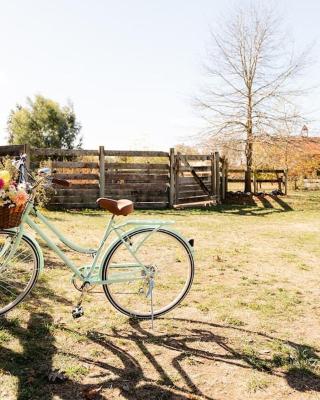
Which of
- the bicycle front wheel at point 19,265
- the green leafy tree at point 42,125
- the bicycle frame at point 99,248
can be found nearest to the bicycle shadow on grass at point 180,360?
the bicycle frame at point 99,248

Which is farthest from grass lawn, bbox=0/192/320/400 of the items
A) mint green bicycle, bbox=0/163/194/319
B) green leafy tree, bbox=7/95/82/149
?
green leafy tree, bbox=7/95/82/149

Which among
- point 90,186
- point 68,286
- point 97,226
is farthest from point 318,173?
point 68,286

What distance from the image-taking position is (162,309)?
422 centimetres

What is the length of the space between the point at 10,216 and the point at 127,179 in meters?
11.0

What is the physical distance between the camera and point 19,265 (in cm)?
381

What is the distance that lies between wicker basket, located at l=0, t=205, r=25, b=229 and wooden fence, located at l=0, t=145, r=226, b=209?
9834mm

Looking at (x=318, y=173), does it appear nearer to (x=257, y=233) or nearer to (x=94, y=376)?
(x=257, y=233)

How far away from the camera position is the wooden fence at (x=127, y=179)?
13.6 m

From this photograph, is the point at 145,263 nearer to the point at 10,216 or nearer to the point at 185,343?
the point at 185,343

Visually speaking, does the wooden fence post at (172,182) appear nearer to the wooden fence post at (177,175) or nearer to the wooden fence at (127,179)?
the wooden fence at (127,179)

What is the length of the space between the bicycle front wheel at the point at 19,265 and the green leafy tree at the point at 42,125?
44.5 meters

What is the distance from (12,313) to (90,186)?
10.1 metres

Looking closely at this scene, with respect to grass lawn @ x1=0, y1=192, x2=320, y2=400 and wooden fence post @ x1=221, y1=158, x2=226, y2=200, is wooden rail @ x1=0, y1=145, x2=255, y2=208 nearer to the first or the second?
wooden fence post @ x1=221, y1=158, x2=226, y2=200

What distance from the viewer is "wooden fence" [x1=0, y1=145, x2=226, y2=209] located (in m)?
13.6
